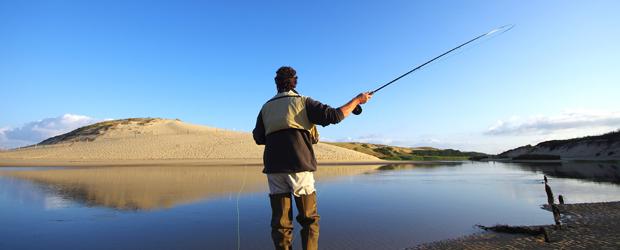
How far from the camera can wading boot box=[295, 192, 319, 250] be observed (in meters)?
3.98

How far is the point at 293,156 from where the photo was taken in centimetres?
392

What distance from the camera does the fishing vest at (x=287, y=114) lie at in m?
3.95

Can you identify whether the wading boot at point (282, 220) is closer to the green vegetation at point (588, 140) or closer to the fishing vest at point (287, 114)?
the fishing vest at point (287, 114)

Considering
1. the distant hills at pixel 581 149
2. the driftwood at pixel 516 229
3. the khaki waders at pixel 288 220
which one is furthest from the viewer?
the distant hills at pixel 581 149

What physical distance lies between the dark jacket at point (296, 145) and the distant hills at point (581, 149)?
1922 inches

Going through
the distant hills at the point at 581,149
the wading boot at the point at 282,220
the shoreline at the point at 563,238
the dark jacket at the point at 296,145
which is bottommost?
the shoreline at the point at 563,238

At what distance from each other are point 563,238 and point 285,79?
5.93 meters

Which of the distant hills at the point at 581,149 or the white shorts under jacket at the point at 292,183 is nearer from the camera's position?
the white shorts under jacket at the point at 292,183

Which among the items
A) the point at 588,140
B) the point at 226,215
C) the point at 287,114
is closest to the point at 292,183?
the point at 287,114

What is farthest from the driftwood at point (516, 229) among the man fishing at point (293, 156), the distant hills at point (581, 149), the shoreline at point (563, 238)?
the distant hills at point (581, 149)

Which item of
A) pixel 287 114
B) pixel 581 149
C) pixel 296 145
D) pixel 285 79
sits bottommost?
pixel 296 145

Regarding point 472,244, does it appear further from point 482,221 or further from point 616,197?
point 616,197

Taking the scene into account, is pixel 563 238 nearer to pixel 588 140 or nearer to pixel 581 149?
pixel 581 149

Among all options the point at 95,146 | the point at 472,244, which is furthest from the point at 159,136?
the point at 472,244
